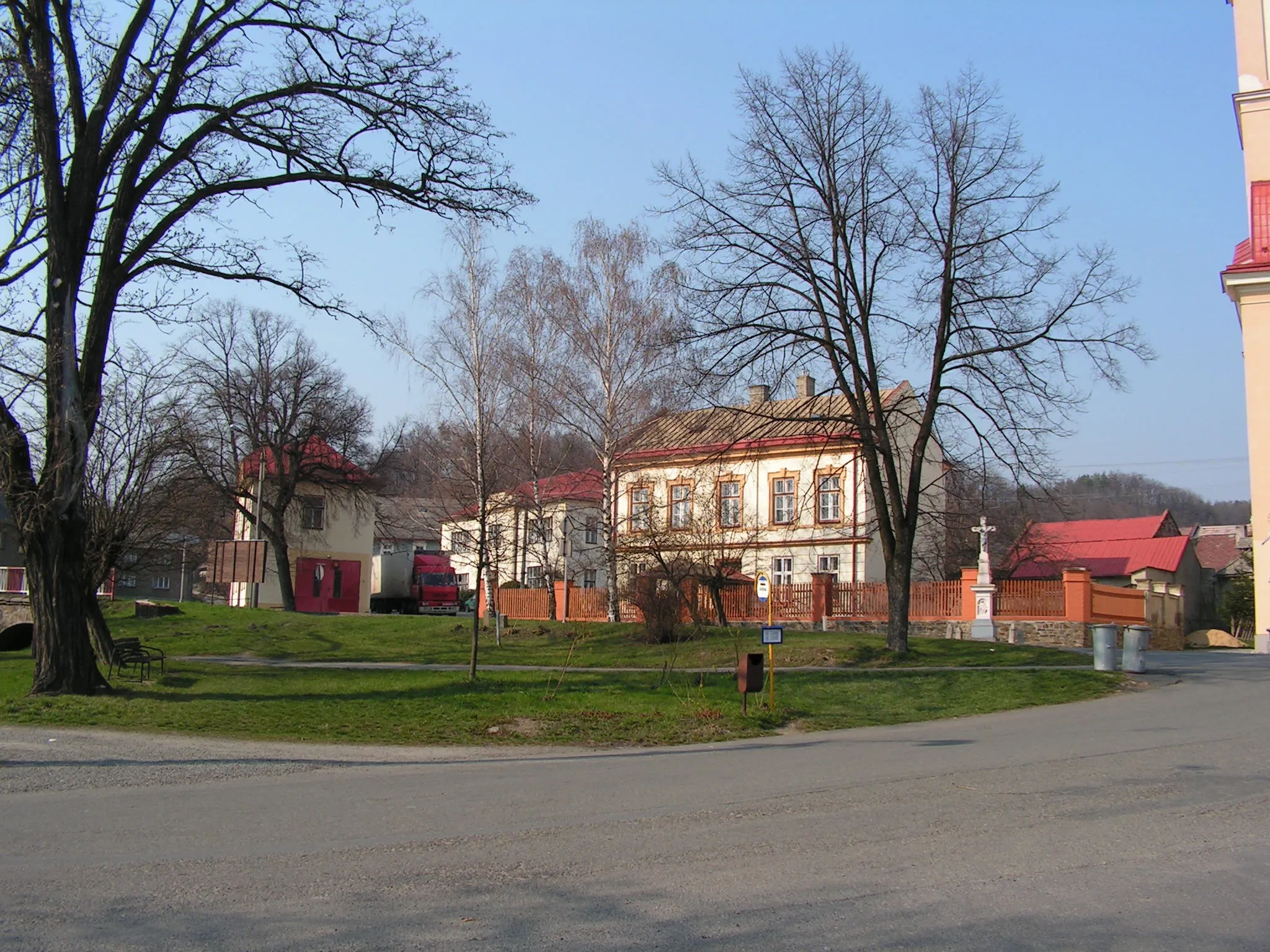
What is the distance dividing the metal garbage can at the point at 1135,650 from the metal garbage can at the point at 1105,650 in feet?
1.08

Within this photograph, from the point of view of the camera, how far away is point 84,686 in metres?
18.2

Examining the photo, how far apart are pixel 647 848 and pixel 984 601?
2823 centimetres

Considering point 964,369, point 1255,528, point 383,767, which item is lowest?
point 383,767

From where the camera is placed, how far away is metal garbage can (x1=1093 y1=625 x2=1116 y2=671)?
2233 centimetres

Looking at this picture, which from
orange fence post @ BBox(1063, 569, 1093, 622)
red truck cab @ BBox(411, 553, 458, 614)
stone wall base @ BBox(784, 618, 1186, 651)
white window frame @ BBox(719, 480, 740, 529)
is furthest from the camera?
red truck cab @ BBox(411, 553, 458, 614)

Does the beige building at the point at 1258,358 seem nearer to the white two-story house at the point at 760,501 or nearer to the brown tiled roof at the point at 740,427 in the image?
the white two-story house at the point at 760,501

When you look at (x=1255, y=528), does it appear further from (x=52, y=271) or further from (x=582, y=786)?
(x=52, y=271)

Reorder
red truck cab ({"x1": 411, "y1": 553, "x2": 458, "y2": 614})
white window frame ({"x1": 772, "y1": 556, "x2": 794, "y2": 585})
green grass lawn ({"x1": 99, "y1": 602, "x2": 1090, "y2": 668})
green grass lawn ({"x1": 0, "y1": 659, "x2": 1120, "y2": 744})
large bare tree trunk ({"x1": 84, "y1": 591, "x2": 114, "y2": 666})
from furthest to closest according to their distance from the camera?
red truck cab ({"x1": 411, "y1": 553, "x2": 458, "y2": 614}) → white window frame ({"x1": 772, "y1": 556, "x2": 794, "y2": 585}) → green grass lawn ({"x1": 99, "y1": 602, "x2": 1090, "y2": 668}) → large bare tree trunk ({"x1": 84, "y1": 591, "x2": 114, "y2": 666}) → green grass lawn ({"x1": 0, "y1": 659, "x2": 1120, "y2": 744})

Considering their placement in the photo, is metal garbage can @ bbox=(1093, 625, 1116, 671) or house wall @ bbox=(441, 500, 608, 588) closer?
metal garbage can @ bbox=(1093, 625, 1116, 671)

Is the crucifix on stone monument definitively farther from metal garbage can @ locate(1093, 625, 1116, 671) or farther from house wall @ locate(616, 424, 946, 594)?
metal garbage can @ locate(1093, 625, 1116, 671)

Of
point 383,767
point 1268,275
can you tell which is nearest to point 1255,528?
point 1268,275

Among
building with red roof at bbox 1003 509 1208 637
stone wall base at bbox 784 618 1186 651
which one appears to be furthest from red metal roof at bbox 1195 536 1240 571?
stone wall base at bbox 784 618 1186 651

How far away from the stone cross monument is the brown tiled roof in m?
5.72

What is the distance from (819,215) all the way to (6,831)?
66.3 ft
